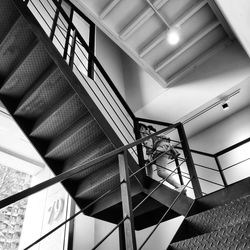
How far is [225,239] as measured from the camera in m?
1.71

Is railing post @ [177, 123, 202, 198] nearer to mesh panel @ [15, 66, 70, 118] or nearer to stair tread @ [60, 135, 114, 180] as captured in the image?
stair tread @ [60, 135, 114, 180]

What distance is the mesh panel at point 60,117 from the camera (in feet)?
8.43

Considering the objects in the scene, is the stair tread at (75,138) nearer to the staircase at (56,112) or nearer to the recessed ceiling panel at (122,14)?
the staircase at (56,112)

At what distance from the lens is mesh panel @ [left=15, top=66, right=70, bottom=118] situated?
253 cm

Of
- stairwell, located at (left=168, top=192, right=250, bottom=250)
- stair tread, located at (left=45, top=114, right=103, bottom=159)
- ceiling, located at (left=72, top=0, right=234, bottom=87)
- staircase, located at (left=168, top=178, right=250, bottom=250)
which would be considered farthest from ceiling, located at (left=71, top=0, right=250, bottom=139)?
stairwell, located at (left=168, top=192, right=250, bottom=250)

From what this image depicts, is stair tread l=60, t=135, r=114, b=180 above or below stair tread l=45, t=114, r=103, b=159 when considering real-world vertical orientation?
below

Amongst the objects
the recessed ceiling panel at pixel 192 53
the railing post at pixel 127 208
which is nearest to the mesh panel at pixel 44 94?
the railing post at pixel 127 208

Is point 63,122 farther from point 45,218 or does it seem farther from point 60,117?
point 45,218

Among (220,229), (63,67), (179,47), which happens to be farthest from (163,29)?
(220,229)

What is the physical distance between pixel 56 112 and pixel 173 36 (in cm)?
272

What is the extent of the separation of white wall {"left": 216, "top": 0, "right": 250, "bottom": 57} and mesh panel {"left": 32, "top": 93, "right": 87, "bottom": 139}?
248 cm

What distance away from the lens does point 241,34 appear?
3893 mm

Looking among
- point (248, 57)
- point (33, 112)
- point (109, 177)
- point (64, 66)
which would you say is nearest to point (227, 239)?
point (109, 177)

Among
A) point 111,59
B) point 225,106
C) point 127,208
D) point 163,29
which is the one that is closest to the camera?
point 127,208
